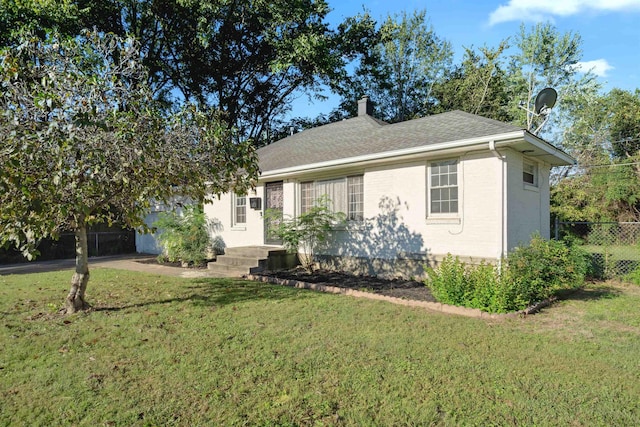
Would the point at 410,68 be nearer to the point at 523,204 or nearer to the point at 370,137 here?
the point at 370,137

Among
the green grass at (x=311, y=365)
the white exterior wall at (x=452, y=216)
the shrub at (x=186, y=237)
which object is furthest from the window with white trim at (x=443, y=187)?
the shrub at (x=186, y=237)

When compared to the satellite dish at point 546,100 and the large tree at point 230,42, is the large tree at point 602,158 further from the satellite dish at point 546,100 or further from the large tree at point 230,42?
the large tree at point 230,42

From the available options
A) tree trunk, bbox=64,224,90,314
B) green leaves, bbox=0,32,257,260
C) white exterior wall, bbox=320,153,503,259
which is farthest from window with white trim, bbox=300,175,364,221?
tree trunk, bbox=64,224,90,314

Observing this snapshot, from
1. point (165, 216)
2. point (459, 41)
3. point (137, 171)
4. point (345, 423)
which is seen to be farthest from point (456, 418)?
point (459, 41)

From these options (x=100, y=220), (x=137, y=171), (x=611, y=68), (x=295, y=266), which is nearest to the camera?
(x=137, y=171)

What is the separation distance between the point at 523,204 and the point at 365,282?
3956mm

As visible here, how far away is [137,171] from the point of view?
17.0 ft

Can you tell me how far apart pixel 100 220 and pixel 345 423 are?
4728 mm

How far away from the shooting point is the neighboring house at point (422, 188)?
753 centimetres

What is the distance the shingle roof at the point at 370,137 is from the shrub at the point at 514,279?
240 cm

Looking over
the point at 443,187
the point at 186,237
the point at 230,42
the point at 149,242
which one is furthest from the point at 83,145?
the point at 230,42

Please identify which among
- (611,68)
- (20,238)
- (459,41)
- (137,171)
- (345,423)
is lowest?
(345,423)

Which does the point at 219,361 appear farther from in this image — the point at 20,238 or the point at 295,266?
the point at 295,266

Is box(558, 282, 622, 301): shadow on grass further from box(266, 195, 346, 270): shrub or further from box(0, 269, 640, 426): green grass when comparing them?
box(266, 195, 346, 270): shrub
